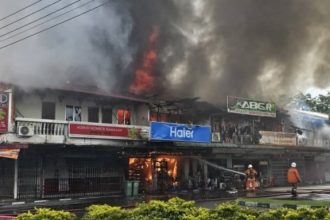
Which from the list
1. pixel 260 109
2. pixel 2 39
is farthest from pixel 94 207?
pixel 260 109

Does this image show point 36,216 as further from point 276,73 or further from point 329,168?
point 329,168

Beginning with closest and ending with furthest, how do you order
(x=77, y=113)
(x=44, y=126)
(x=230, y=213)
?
1. (x=230, y=213)
2. (x=44, y=126)
3. (x=77, y=113)

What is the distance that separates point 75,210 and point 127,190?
727 cm

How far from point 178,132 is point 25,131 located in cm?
801

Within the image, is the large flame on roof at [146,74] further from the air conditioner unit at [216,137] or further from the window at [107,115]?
the air conditioner unit at [216,137]

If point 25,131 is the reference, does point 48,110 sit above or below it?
above

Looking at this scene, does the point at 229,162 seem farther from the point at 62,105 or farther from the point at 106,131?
the point at 62,105

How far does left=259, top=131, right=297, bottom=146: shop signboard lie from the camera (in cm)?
3075

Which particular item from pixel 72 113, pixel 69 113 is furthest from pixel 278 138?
pixel 69 113

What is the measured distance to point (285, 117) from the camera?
3603 centimetres

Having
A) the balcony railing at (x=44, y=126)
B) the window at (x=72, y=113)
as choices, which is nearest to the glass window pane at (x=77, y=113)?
the window at (x=72, y=113)

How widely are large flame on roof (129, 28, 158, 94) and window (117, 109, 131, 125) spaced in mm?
1941

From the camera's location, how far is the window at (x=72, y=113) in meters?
23.8

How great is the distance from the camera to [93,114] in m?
24.8
